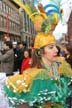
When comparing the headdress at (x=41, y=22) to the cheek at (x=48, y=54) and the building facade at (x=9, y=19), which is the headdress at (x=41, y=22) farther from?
the building facade at (x=9, y=19)

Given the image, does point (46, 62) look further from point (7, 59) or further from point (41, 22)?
point (7, 59)

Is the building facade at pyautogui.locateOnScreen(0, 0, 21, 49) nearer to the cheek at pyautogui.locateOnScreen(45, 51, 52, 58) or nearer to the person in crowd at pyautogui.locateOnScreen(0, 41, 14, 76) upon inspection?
the person in crowd at pyautogui.locateOnScreen(0, 41, 14, 76)

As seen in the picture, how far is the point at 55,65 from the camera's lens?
3738 mm

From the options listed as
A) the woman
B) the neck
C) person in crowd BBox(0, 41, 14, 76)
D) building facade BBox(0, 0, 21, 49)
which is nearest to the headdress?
the woman

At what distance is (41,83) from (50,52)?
11.9 inches

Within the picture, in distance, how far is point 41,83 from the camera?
11.3ft

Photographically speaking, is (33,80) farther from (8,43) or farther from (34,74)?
(8,43)

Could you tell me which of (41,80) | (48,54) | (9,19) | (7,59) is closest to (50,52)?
(48,54)

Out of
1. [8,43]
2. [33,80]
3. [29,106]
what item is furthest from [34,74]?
[8,43]

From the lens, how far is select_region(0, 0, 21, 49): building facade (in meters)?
54.6

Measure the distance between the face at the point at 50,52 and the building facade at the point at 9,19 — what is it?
135ft

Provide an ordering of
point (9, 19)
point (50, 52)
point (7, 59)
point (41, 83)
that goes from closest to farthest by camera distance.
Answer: point (41, 83), point (50, 52), point (7, 59), point (9, 19)

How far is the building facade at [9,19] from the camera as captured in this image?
54.6 m

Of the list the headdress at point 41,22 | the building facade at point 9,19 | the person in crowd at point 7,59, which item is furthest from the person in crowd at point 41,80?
the building facade at point 9,19
